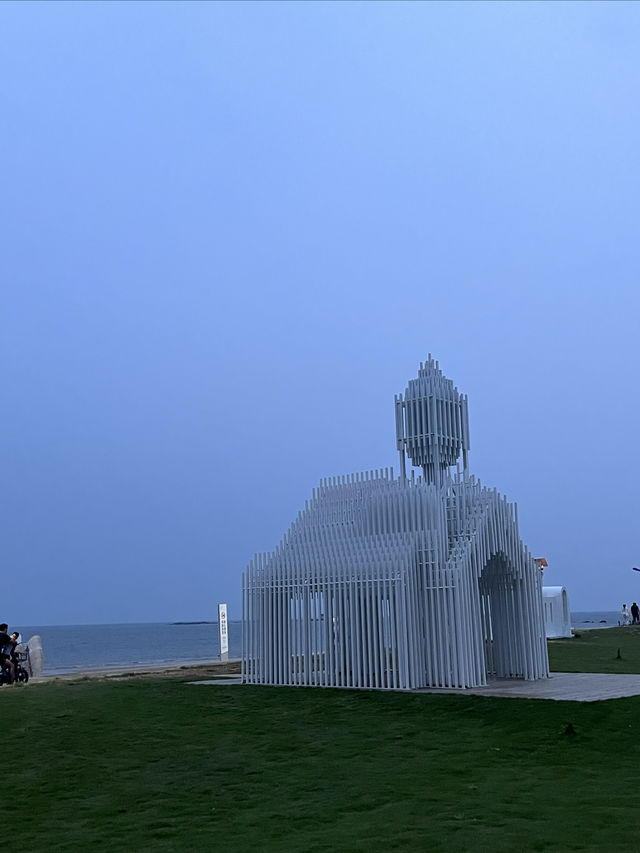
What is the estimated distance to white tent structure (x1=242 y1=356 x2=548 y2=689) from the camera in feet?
56.3

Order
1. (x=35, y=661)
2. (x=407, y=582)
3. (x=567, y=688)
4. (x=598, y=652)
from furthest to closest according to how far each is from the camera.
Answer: (x=598, y=652) < (x=35, y=661) < (x=407, y=582) < (x=567, y=688)

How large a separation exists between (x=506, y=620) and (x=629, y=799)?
10722mm

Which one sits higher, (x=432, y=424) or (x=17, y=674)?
(x=432, y=424)

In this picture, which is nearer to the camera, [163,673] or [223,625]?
[163,673]

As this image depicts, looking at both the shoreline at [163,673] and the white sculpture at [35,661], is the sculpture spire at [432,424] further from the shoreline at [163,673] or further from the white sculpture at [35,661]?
the white sculpture at [35,661]

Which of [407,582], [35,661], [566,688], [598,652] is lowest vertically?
[598,652]

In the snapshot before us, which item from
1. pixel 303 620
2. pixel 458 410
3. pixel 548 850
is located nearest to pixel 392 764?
pixel 548 850

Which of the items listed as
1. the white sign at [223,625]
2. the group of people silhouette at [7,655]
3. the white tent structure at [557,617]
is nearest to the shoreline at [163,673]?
the group of people silhouette at [7,655]

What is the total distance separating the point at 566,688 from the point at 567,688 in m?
0.02

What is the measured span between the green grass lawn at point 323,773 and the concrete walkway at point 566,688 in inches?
32.8

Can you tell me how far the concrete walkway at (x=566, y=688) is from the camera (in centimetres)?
1474

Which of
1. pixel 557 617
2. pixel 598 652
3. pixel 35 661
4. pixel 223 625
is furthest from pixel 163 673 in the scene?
pixel 557 617

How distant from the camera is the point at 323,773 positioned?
10.6 m

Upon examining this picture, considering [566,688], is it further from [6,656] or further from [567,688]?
[6,656]
